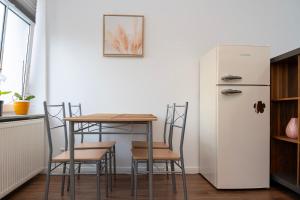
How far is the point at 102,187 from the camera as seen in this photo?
8.27 feet

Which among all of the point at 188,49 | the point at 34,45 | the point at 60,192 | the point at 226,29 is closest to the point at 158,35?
the point at 188,49

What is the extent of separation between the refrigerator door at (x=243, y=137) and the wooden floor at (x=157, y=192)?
0.10 metres

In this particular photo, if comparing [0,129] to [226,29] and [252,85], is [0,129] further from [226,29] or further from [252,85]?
[226,29]

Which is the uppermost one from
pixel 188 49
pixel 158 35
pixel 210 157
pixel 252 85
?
pixel 158 35

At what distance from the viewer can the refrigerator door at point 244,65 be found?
2395 millimetres

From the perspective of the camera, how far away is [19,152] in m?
2.25

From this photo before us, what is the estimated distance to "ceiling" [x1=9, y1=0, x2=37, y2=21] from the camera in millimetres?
2588

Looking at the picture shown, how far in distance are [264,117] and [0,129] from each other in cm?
260

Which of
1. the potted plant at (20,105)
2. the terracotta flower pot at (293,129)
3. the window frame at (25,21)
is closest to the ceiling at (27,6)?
the window frame at (25,21)

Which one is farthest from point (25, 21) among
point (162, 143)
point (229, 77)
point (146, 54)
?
point (229, 77)

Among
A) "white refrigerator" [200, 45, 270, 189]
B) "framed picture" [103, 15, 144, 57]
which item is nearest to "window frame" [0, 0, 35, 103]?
"framed picture" [103, 15, 144, 57]

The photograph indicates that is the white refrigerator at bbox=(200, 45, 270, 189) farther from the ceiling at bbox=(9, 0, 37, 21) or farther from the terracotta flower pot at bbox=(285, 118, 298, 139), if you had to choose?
the ceiling at bbox=(9, 0, 37, 21)

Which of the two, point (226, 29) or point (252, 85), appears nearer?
point (252, 85)

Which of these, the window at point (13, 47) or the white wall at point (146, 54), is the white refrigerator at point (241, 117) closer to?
the white wall at point (146, 54)
